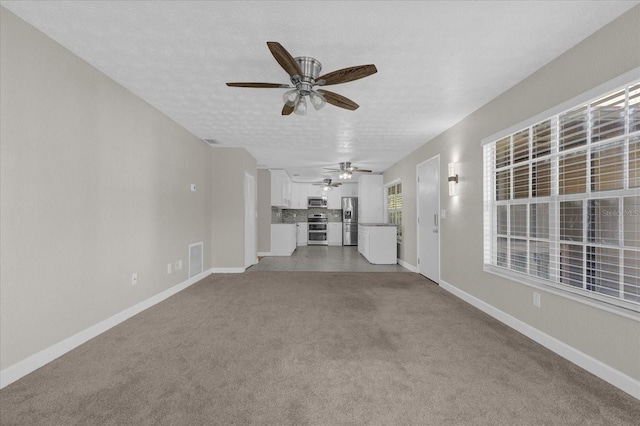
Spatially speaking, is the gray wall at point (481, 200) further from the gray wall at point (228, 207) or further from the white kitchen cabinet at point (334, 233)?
the white kitchen cabinet at point (334, 233)

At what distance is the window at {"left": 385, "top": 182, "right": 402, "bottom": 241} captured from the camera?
6.36 m

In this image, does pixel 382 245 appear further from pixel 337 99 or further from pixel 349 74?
pixel 349 74

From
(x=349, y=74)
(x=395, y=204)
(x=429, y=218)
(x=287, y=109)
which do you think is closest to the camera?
(x=349, y=74)

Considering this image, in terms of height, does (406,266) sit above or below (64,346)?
below

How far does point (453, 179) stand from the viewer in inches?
148

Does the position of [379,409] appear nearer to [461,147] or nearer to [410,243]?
[461,147]

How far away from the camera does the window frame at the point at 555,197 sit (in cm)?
174

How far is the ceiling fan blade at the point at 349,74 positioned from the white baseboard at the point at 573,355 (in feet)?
8.49

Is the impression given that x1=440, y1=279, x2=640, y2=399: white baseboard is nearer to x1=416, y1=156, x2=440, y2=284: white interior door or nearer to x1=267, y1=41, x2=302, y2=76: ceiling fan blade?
x1=416, y1=156, x2=440, y2=284: white interior door

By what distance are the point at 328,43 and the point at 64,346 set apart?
3.21 m

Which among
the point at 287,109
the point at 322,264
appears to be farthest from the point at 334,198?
the point at 287,109

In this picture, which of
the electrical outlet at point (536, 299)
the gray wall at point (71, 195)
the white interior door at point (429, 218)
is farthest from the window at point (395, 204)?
the gray wall at point (71, 195)

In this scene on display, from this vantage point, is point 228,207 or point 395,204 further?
point 395,204

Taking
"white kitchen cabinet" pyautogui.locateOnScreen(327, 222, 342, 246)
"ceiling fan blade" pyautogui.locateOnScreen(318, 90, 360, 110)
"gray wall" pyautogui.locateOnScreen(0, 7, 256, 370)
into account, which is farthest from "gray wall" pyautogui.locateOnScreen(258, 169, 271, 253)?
"ceiling fan blade" pyautogui.locateOnScreen(318, 90, 360, 110)
